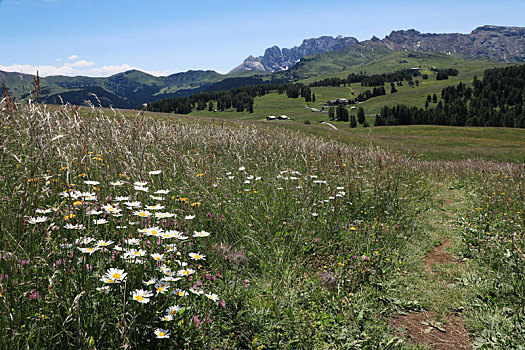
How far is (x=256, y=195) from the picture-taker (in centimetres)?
619

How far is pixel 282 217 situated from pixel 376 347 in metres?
2.51

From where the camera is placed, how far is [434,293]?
467 centimetres

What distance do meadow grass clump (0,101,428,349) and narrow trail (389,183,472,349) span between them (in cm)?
34

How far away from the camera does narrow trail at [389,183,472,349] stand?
382cm

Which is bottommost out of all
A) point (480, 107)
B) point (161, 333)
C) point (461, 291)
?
point (461, 291)

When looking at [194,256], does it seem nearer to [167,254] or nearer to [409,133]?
[167,254]

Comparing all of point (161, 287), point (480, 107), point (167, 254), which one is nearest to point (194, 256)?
point (167, 254)

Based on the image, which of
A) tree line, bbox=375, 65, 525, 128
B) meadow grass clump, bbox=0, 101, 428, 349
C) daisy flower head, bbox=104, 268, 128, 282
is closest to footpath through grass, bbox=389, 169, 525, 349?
meadow grass clump, bbox=0, 101, 428, 349

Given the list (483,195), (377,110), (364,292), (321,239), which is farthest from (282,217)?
(377,110)

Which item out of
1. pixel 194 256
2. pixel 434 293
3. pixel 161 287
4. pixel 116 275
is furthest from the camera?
pixel 434 293

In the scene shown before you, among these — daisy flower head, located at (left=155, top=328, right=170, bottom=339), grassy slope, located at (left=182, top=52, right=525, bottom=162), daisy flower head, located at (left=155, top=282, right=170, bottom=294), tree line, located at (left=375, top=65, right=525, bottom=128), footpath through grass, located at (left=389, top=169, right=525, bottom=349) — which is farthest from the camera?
tree line, located at (left=375, top=65, right=525, bottom=128)

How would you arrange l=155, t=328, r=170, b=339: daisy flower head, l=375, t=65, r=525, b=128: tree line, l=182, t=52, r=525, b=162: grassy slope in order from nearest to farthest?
l=155, t=328, r=170, b=339: daisy flower head, l=182, t=52, r=525, b=162: grassy slope, l=375, t=65, r=525, b=128: tree line

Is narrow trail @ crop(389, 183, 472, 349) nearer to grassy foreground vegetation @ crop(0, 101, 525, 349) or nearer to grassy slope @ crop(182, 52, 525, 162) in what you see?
grassy foreground vegetation @ crop(0, 101, 525, 349)

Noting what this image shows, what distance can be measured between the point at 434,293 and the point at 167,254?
13.6 feet
